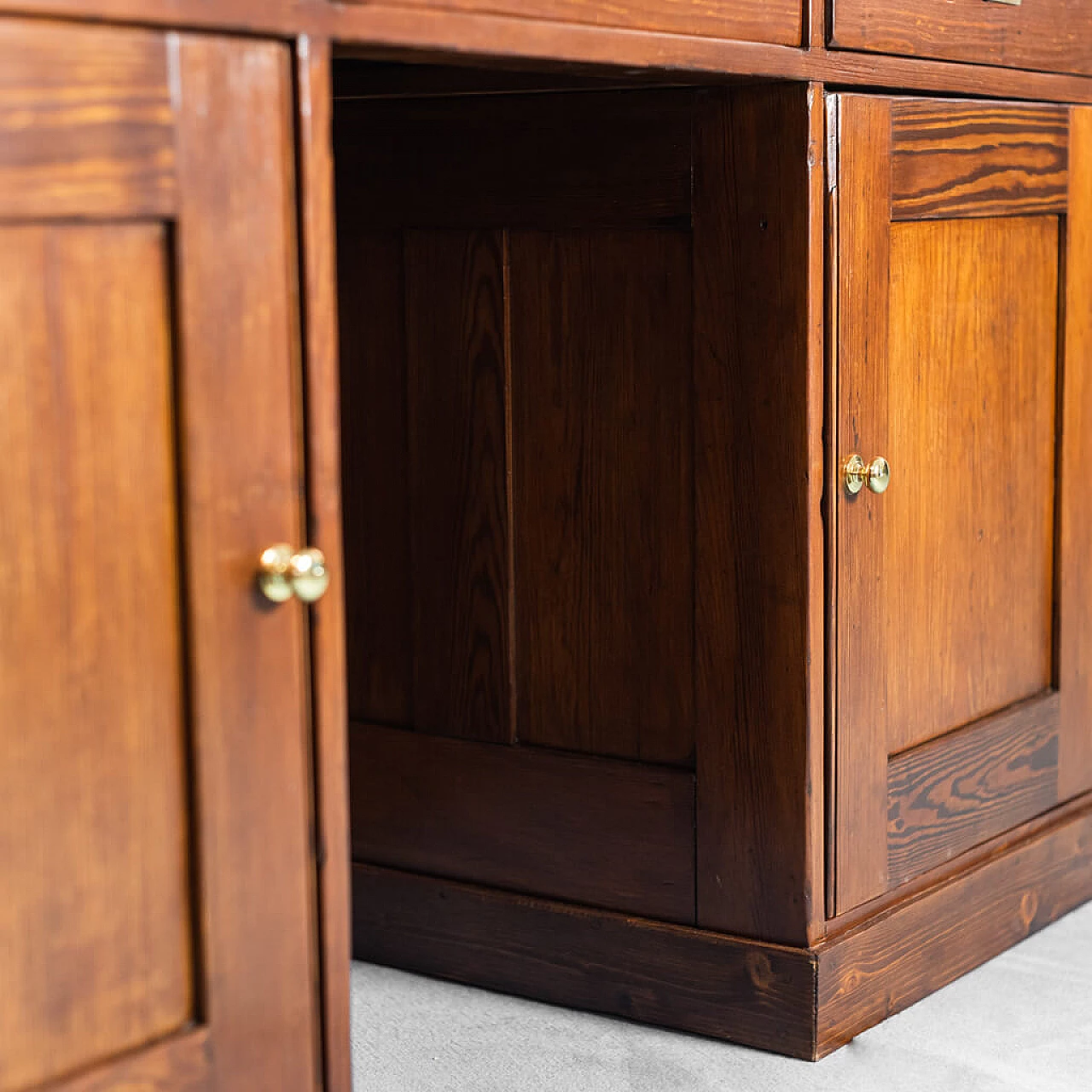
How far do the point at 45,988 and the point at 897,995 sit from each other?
3.50 ft

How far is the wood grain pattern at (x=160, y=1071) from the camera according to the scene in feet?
3.58

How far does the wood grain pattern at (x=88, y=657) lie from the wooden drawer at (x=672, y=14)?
32cm

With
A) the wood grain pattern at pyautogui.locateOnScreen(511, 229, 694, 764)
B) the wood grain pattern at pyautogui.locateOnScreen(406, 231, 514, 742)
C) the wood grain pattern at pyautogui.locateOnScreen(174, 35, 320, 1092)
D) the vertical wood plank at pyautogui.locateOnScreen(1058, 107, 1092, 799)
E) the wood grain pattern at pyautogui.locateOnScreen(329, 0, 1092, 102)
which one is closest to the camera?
the wood grain pattern at pyautogui.locateOnScreen(174, 35, 320, 1092)

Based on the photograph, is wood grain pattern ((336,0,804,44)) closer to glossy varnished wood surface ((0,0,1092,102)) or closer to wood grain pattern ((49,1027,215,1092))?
glossy varnished wood surface ((0,0,1092,102))

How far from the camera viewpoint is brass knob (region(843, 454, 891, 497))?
5.65ft

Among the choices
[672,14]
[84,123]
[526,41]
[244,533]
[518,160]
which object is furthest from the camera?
[518,160]

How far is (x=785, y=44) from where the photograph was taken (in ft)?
5.20

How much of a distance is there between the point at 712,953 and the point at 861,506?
0.48 meters

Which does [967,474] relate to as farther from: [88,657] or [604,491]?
[88,657]

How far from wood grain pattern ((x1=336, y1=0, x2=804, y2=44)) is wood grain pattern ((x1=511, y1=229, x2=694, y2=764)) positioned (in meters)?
0.24

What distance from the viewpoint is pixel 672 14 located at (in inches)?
57.0

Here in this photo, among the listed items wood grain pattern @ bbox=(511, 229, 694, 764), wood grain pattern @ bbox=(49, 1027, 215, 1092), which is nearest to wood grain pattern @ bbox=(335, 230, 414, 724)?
wood grain pattern @ bbox=(511, 229, 694, 764)

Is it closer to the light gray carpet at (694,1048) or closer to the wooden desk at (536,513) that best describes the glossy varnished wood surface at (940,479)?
the wooden desk at (536,513)

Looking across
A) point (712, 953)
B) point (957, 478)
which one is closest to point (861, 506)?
point (957, 478)
